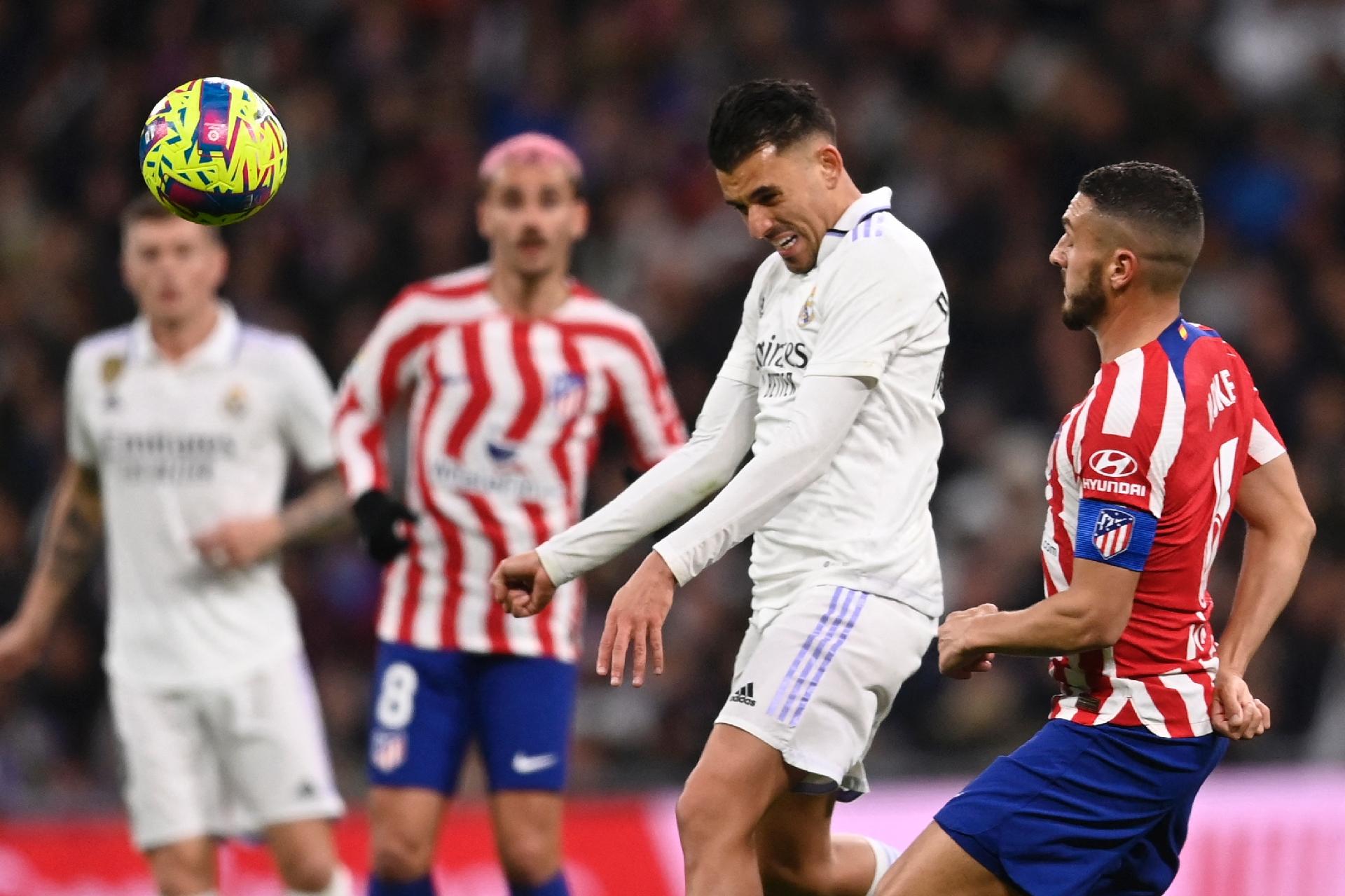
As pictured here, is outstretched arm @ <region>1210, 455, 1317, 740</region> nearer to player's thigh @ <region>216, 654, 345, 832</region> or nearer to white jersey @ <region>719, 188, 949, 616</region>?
white jersey @ <region>719, 188, 949, 616</region>

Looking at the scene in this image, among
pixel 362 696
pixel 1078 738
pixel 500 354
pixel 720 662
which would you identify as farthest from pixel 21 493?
pixel 1078 738

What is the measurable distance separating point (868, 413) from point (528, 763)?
1.90 metres

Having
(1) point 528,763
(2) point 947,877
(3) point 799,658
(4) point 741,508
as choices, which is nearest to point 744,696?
(3) point 799,658

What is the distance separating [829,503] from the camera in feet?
14.0

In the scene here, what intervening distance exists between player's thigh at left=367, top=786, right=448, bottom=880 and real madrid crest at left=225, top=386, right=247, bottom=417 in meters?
1.41

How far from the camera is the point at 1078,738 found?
3.92 metres

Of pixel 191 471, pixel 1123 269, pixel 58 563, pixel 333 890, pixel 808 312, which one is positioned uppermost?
pixel 1123 269

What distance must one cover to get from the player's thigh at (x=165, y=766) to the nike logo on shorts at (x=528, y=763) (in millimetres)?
1161

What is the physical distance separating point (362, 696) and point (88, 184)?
375 cm

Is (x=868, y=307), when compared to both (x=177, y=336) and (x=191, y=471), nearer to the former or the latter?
(x=191, y=471)

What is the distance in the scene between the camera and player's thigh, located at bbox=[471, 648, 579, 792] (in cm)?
560

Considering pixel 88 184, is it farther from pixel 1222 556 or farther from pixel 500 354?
pixel 1222 556

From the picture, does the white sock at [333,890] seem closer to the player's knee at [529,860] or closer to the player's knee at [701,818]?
the player's knee at [529,860]

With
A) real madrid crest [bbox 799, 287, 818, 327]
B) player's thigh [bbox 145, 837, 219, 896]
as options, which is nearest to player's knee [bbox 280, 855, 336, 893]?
player's thigh [bbox 145, 837, 219, 896]
